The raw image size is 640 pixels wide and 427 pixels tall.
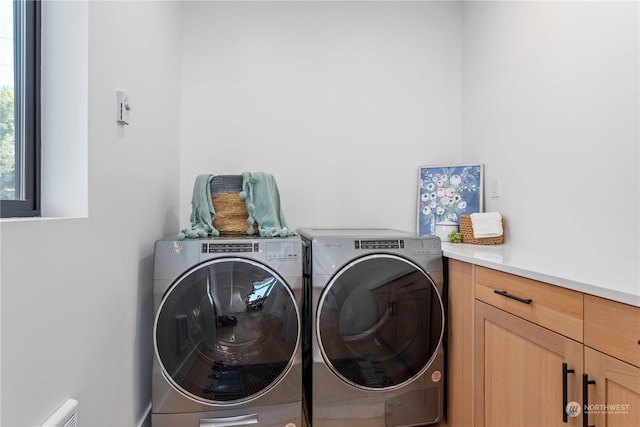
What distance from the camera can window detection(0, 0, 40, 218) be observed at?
0.88 meters

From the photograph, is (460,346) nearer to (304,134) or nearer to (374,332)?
(374,332)

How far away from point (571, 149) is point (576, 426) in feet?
3.65

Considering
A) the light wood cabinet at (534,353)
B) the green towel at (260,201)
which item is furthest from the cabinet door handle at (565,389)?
the green towel at (260,201)

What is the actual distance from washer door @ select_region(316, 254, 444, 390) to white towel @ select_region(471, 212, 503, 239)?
0.54 metres

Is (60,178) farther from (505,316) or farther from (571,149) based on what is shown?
(571,149)

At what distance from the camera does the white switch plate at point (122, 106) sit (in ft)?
4.12

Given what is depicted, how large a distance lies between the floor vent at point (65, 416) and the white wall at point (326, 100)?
1.31 metres

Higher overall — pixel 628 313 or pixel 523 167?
pixel 523 167

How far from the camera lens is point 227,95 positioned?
2.17 m

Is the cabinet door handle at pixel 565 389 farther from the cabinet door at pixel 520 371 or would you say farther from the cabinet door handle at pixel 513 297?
the cabinet door handle at pixel 513 297

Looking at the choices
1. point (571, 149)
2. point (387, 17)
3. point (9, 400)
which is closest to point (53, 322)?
point (9, 400)

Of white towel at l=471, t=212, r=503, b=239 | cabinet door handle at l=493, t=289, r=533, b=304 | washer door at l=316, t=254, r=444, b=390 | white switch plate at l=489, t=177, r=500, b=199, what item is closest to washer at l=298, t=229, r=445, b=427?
washer door at l=316, t=254, r=444, b=390

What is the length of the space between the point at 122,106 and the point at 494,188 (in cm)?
193

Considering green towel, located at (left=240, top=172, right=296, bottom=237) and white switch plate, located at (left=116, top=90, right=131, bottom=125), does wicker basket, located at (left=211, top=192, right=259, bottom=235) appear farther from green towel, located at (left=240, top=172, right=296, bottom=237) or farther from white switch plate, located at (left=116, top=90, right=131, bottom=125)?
white switch plate, located at (left=116, top=90, right=131, bottom=125)
